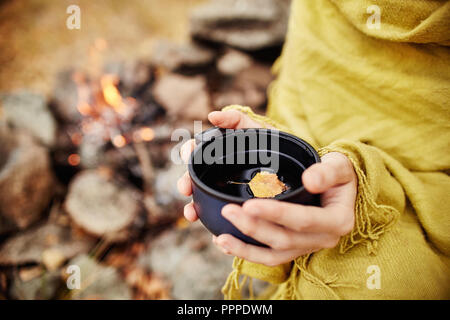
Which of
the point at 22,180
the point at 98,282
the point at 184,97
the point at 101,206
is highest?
the point at 184,97

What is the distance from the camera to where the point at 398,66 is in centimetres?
89

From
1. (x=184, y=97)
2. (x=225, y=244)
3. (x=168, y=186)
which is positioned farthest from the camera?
(x=184, y=97)

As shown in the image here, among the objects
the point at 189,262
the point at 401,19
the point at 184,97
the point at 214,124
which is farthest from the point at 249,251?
the point at 184,97

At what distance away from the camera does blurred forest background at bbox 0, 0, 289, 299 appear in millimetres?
1508

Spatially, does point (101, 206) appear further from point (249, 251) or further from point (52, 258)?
point (249, 251)

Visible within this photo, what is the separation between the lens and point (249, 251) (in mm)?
645

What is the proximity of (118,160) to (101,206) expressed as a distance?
0.36 meters

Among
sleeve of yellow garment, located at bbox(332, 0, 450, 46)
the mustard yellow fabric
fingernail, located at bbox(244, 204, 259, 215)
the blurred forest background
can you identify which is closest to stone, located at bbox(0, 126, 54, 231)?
the blurred forest background

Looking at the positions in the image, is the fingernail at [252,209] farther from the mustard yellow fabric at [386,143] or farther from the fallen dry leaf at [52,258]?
the fallen dry leaf at [52,258]

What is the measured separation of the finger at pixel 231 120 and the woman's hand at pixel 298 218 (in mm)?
189

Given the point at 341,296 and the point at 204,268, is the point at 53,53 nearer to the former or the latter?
the point at 204,268

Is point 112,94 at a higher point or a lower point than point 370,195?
lower
